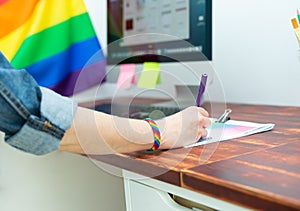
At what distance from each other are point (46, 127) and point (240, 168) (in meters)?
0.27

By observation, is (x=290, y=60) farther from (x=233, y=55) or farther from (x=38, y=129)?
(x=38, y=129)

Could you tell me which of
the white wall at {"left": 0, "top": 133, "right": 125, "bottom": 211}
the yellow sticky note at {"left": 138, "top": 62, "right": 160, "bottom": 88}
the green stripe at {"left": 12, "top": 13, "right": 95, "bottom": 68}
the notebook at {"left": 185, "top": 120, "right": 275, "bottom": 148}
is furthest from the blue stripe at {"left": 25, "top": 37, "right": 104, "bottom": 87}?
the notebook at {"left": 185, "top": 120, "right": 275, "bottom": 148}

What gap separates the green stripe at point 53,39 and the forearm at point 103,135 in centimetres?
86

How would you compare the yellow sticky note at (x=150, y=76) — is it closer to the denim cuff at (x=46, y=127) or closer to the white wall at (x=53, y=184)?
the white wall at (x=53, y=184)

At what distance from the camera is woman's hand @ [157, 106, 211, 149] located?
0.59 meters

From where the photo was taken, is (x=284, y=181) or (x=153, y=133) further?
(x=153, y=133)

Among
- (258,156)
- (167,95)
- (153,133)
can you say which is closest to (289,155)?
(258,156)

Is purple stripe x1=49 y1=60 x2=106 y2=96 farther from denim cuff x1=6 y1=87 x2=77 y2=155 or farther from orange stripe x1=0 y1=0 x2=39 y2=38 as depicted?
denim cuff x1=6 y1=87 x2=77 y2=155

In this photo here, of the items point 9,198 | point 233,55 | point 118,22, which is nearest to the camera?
point 9,198

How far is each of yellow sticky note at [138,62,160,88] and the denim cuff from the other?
0.57m

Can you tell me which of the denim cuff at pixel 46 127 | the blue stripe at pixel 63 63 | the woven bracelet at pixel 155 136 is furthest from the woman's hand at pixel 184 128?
the blue stripe at pixel 63 63

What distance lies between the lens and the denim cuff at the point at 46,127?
46 centimetres

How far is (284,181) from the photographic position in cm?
39

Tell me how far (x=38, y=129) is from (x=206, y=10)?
2.17 feet
